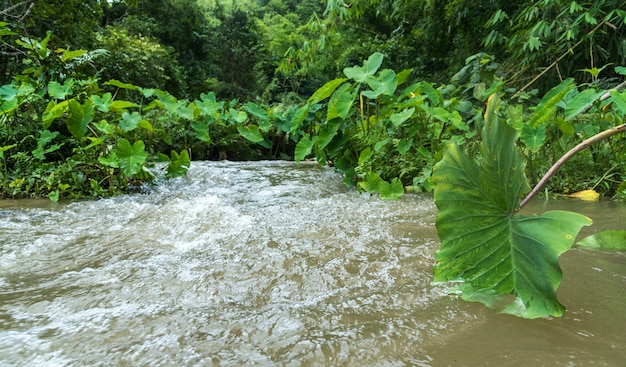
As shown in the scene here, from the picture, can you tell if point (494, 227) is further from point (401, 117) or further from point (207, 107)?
point (207, 107)

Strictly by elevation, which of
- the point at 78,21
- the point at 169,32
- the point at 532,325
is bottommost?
the point at 532,325

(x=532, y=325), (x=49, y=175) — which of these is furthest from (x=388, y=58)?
(x=532, y=325)

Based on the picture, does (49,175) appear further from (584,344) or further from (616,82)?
(616,82)

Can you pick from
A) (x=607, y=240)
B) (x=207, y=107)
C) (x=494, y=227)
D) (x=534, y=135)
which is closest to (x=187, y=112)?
(x=207, y=107)

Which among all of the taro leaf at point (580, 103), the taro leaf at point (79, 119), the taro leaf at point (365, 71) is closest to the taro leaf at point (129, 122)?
the taro leaf at point (79, 119)

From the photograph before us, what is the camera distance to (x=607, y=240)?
0.67 metres

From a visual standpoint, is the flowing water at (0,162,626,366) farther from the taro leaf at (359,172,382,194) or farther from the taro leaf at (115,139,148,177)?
the taro leaf at (115,139,148,177)

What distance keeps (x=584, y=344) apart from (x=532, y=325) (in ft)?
0.27

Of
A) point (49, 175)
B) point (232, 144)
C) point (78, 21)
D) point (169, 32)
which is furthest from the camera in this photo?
point (169, 32)

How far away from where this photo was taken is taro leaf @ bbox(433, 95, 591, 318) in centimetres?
61

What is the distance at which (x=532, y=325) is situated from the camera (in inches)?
27.2

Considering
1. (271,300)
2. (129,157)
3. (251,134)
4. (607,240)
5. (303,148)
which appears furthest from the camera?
(251,134)

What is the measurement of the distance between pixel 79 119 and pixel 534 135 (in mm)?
3020

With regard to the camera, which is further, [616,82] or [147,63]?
[147,63]
